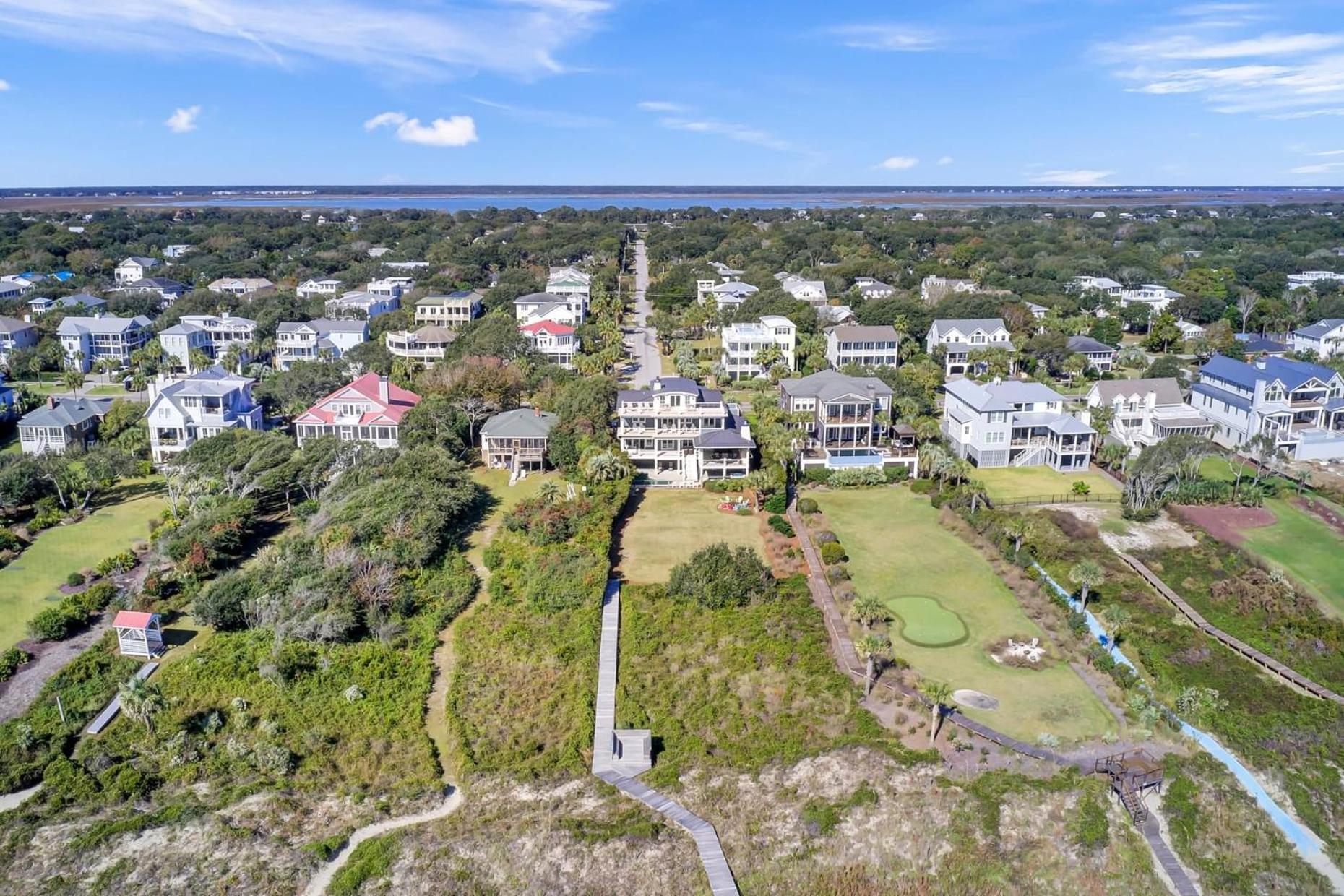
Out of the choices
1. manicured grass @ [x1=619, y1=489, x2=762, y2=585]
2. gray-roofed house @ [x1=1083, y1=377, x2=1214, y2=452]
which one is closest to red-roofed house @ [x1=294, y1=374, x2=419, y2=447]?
manicured grass @ [x1=619, y1=489, x2=762, y2=585]

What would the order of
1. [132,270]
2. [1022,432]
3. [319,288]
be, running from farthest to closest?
[132,270], [319,288], [1022,432]

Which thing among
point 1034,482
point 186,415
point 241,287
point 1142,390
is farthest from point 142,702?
point 241,287

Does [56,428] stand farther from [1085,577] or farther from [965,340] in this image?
[965,340]

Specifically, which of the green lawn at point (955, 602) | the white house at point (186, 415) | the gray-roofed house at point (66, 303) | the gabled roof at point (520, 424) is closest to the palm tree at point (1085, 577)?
the green lawn at point (955, 602)

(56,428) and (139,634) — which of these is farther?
(56,428)

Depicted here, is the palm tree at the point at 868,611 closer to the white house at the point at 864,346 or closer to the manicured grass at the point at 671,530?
the manicured grass at the point at 671,530

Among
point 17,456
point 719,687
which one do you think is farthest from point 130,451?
point 719,687
